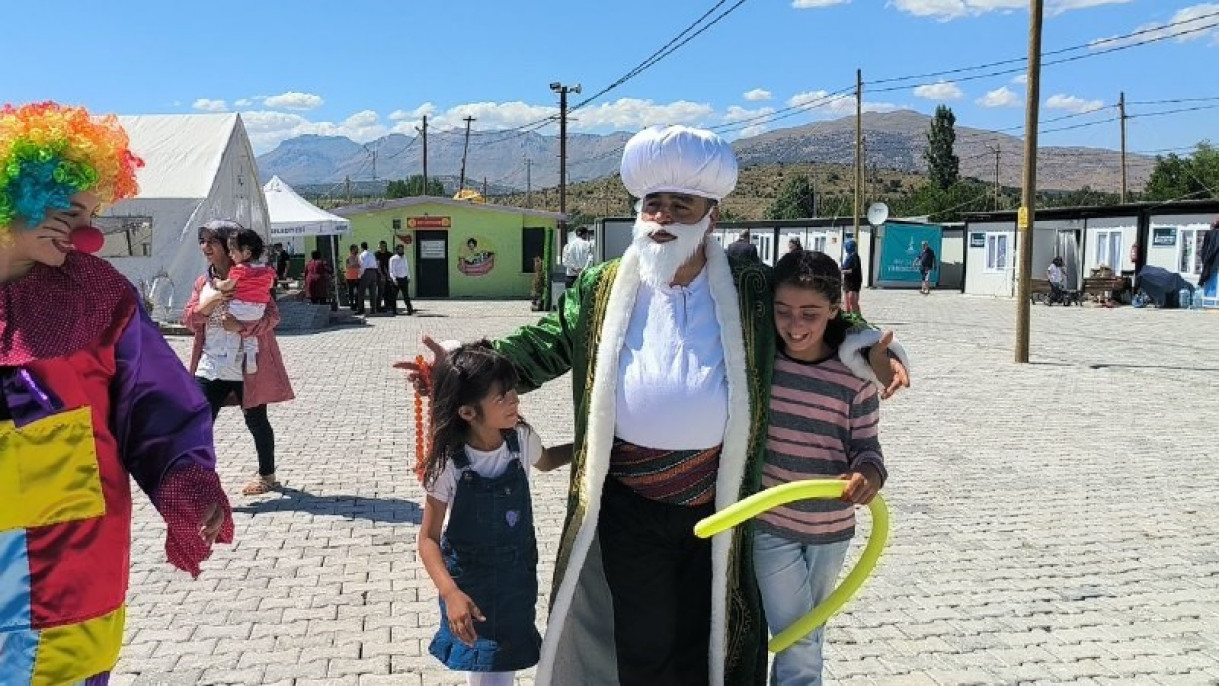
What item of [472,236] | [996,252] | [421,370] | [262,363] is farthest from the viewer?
[996,252]

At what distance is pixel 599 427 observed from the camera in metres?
2.81

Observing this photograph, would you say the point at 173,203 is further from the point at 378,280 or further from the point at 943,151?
the point at 943,151

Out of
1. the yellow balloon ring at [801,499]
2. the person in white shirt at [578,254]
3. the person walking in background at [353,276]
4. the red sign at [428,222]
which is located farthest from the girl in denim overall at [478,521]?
the red sign at [428,222]

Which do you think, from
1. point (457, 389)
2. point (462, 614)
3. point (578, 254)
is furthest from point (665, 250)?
point (578, 254)

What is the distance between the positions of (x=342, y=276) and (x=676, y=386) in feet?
80.4

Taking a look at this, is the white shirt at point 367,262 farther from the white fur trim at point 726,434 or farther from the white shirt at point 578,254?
the white fur trim at point 726,434

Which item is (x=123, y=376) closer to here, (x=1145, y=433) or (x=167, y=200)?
(x=1145, y=433)

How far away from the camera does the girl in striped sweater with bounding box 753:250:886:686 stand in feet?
9.09

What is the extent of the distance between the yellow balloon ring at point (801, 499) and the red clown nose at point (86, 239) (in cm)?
158

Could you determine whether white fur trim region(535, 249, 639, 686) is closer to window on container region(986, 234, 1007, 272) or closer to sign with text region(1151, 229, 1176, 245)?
sign with text region(1151, 229, 1176, 245)

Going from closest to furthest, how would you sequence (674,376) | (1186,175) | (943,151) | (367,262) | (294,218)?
1. (674,376)
2. (367,262)
3. (294,218)
4. (1186,175)
5. (943,151)

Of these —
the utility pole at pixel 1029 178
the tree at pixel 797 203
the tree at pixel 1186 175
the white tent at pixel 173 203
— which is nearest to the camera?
the utility pole at pixel 1029 178

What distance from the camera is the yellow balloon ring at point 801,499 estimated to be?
100 inches

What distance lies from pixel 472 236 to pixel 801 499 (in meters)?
25.9
